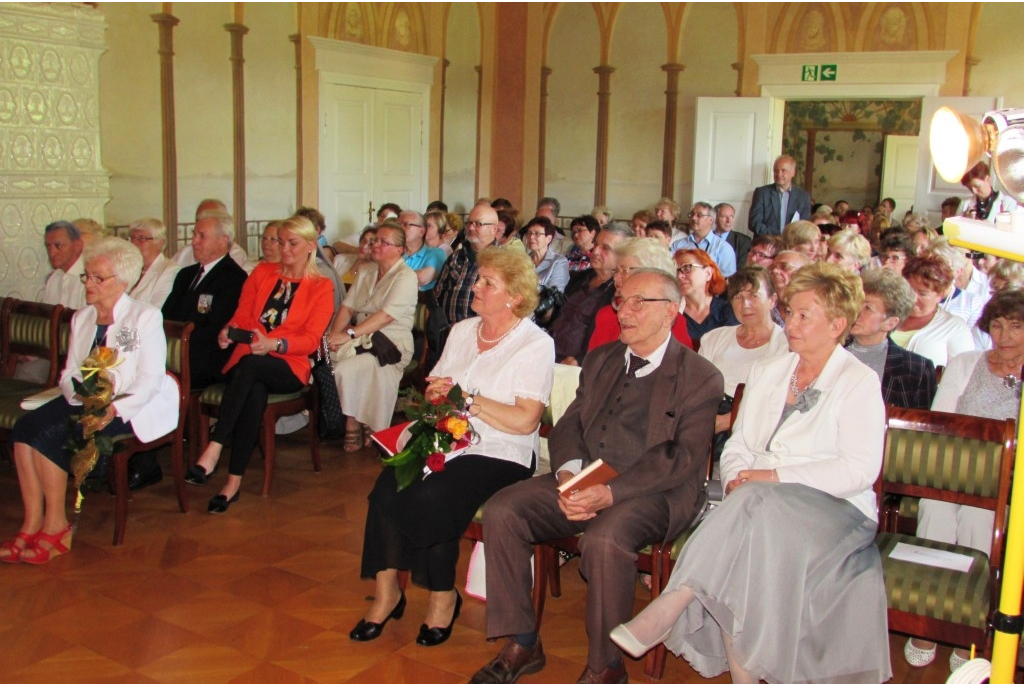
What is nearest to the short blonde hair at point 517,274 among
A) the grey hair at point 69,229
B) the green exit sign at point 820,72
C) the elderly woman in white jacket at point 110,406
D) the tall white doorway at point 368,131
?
the elderly woman in white jacket at point 110,406

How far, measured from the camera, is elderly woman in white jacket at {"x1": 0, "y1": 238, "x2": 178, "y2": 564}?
4125mm

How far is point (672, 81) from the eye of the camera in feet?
37.8

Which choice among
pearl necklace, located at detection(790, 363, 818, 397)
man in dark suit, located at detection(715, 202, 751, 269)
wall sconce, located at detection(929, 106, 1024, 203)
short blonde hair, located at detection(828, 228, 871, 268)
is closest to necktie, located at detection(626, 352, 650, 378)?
pearl necklace, located at detection(790, 363, 818, 397)

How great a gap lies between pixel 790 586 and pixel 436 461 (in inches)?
49.1

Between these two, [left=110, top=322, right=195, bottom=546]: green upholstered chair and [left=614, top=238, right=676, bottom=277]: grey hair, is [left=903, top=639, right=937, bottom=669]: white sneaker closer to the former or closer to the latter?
[left=614, top=238, right=676, bottom=277]: grey hair

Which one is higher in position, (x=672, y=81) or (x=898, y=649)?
(x=672, y=81)

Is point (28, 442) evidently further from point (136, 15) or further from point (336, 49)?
point (336, 49)

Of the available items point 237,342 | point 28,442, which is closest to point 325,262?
point 237,342

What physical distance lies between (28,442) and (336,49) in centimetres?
681

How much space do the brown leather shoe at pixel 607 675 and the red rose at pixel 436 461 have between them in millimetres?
A: 834

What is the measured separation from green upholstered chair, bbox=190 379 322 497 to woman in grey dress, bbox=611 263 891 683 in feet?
8.41

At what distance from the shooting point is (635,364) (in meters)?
3.39

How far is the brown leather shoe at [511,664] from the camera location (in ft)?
10.3

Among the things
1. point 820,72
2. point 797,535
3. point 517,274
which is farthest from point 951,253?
point 820,72
